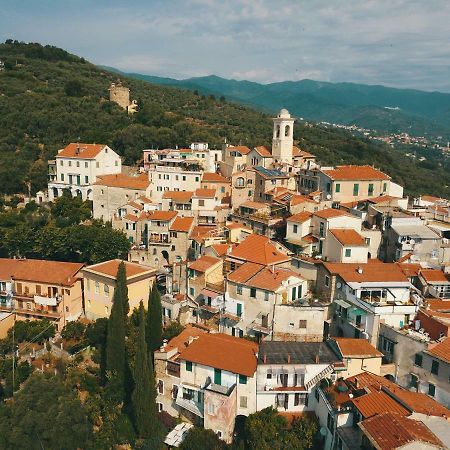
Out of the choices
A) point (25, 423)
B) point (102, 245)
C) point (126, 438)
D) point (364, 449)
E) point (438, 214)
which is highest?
point (438, 214)

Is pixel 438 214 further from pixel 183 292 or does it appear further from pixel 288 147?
pixel 183 292

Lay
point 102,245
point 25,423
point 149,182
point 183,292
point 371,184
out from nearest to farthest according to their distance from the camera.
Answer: point 25,423 → point 183,292 → point 102,245 → point 371,184 → point 149,182

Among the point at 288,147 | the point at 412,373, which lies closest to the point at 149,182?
the point at 288,147

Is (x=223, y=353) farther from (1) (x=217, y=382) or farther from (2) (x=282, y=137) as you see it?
(2) (x=282, y=137)

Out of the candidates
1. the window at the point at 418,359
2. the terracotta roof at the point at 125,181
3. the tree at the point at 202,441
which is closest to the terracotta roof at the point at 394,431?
the window at the point at 418,359

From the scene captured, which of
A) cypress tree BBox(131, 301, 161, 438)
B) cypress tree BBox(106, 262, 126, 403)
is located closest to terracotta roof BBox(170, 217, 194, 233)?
cypress tree BBox(106, 262, 126, 403)

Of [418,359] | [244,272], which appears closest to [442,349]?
[418,359]
